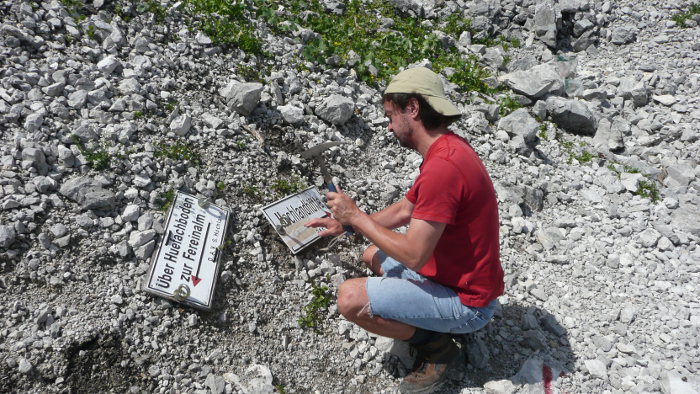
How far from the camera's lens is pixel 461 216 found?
12.2 feet

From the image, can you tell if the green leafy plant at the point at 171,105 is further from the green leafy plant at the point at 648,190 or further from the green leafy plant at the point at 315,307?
the green leafy plant at the point at 648,190

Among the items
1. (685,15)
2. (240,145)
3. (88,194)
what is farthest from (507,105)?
(88,194)

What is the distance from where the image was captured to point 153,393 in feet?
12.5

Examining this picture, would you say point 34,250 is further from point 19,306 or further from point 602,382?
point 602,382

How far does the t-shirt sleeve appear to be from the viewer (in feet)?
11.4

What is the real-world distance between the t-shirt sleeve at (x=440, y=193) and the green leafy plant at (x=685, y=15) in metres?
8.58

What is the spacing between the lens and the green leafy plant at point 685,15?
945cm

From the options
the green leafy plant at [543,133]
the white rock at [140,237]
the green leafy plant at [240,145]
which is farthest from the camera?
the green leafy plant at [543,133]

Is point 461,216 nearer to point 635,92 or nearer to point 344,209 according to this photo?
point 344,209

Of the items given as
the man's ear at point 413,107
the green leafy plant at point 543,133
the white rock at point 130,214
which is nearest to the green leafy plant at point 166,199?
the white rock at point 130,214

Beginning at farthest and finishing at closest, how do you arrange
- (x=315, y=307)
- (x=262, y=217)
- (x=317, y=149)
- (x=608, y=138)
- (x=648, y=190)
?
1. (x=608, y=138)
2. (x=648, y=190)
3. (x=317, y=149)
4. (x=262, y=217)
5. (x=315, y=307)

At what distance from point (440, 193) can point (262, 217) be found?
2190mm

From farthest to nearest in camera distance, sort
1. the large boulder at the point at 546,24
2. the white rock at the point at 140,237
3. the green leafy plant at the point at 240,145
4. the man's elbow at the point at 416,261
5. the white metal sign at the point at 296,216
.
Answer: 1. the large boulder at the point at 546,24
2. the green leafy plant at the point at 240,145
3. the white metal sign at the point at 296,216
4. the white rock at the point at 140,237
5. the man's elbow at the point at 416,261

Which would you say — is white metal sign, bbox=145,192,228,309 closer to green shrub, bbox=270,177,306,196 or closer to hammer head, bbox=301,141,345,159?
green shrub, bbox=270,177,306,196
